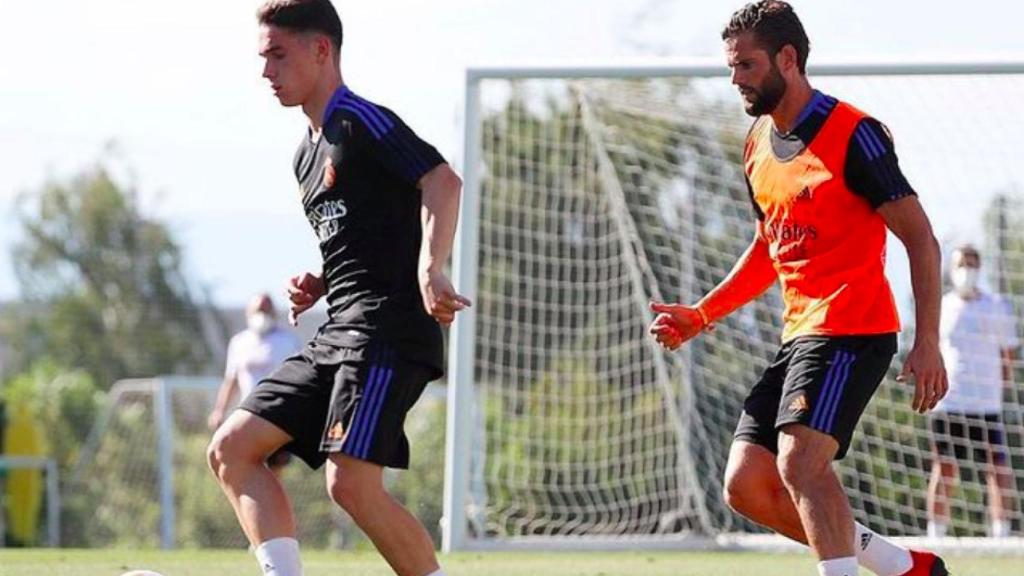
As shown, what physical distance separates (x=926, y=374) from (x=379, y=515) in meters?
1.70

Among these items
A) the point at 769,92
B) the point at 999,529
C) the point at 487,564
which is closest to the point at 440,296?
the point at 769,92

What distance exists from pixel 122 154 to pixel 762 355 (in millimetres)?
42552

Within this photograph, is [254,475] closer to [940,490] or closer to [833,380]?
[833,380]

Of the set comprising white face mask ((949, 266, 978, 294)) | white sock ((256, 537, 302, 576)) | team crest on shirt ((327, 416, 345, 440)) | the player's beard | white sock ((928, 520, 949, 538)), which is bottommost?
white sock ((928, 520, 949, 538))

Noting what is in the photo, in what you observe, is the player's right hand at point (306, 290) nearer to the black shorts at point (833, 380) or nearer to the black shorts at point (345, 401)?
the black shorts at point (345, 401)

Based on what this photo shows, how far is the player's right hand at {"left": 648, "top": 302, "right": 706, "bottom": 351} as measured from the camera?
782 centimetres

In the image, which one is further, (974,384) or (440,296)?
(974,384)

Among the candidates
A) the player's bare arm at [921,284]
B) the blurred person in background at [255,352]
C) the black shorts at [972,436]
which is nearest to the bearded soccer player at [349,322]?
the player's bare arm at [921,284]

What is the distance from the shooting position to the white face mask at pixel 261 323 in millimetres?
16797

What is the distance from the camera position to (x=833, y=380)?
7102 millimetres

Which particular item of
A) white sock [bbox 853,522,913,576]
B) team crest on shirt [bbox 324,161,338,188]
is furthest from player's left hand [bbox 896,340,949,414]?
team crest on shirt [bbox 324,161,338,188]

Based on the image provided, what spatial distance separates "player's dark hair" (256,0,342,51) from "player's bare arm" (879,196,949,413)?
1801mm

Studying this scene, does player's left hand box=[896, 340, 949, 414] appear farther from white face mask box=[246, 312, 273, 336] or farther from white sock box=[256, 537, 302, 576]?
white face mask box=[246, 312, 273, 336]

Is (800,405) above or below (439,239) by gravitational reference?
below
